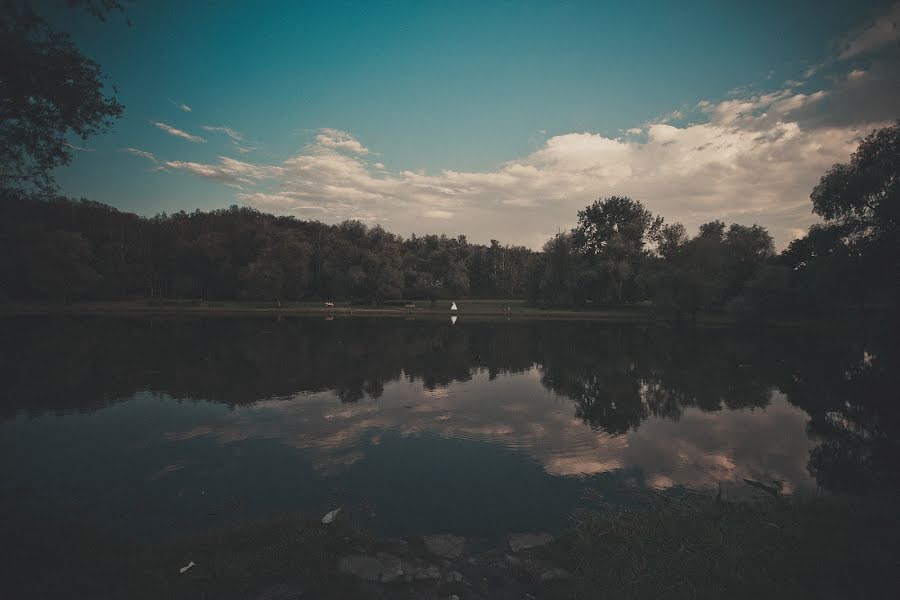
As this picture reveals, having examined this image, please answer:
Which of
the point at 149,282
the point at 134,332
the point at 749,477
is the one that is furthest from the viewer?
the point at 149,282

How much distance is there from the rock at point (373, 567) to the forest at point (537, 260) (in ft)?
93.5

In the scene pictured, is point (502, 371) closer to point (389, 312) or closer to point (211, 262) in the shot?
point (389, 312)

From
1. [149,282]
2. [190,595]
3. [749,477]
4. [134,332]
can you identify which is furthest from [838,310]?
[149,282]

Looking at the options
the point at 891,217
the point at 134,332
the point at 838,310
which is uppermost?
the point at 891,217

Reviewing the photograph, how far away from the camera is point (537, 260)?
86.0 metres

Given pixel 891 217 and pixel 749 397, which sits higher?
pixel 891 217

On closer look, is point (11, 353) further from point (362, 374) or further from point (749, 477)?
point (749, 477)

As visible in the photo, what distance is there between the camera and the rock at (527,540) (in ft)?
23.7

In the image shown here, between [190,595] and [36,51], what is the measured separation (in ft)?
54.4

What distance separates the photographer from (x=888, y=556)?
6.28m

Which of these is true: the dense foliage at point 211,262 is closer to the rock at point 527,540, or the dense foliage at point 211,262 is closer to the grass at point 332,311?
the grass at point 332,311

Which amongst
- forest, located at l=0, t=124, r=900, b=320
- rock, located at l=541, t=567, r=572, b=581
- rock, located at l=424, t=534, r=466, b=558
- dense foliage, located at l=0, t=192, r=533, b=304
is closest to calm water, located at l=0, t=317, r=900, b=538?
rock, located at l=424, t=534, r=466, b=558

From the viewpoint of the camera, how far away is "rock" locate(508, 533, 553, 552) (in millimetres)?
7234

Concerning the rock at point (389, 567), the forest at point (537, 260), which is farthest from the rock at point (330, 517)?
the forest at point (537, 260)
